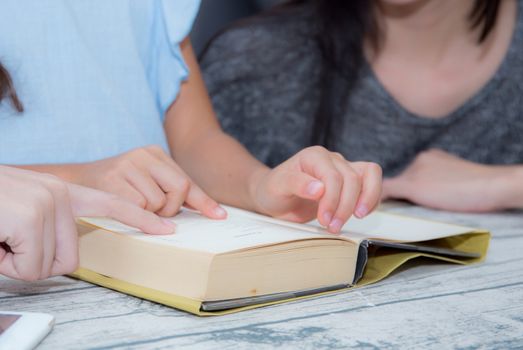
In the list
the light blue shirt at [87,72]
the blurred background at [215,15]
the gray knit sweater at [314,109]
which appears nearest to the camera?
the light blue shirt at [87,72]

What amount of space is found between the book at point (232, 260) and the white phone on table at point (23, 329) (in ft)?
0.32

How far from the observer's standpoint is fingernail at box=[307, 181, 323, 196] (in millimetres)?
742

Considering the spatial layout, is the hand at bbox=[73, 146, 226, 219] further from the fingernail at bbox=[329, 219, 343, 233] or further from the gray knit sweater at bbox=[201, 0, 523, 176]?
the gray knit sweater at bbox=[201, 0, 523, 176]

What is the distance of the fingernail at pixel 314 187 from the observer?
2.43 ft

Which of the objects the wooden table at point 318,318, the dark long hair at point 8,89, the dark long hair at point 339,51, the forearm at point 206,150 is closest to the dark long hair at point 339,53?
the dark long hair at point 339,51

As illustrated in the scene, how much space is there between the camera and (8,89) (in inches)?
36.1

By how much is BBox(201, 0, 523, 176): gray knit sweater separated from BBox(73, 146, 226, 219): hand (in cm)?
78

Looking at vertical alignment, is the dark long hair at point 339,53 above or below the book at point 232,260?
above

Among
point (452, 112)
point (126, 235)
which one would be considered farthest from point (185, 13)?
point (452, 112)

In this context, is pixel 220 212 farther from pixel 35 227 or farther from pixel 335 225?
pixel 35 227

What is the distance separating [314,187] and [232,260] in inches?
6.6

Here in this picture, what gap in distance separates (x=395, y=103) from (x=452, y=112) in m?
0.11

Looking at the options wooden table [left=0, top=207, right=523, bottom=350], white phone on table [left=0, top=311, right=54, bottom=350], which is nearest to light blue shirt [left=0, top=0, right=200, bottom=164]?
wooden table [left=0, top=207, right=523, bottom=350]

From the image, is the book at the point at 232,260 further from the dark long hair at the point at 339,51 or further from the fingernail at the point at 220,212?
the dark long hair at the point at 339,51
